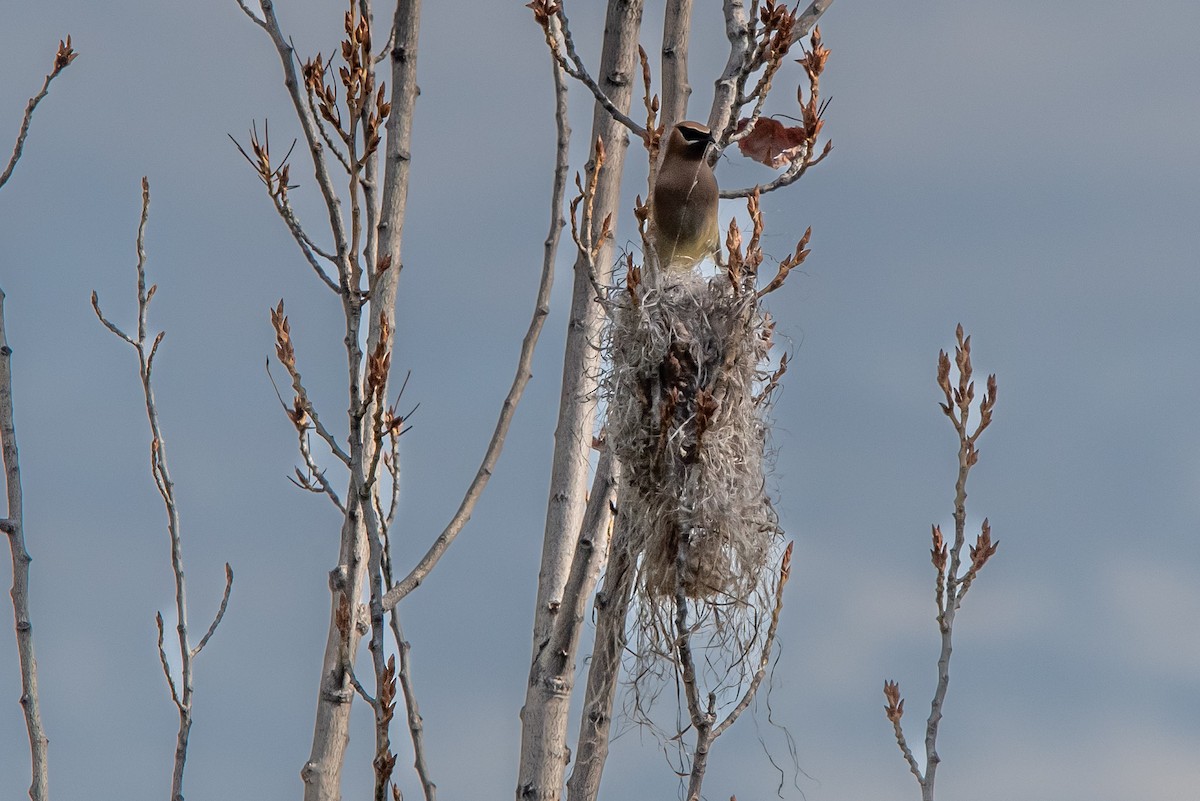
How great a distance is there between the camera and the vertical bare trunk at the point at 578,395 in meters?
3.29

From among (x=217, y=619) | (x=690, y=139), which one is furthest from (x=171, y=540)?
(x=690, y=139)

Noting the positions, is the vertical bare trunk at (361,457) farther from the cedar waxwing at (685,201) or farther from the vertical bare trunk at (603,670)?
the cedar waxwing at (685,201)

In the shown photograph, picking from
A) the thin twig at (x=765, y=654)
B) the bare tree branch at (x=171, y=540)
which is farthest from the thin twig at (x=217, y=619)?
the thin twig at (x=765, y=654)

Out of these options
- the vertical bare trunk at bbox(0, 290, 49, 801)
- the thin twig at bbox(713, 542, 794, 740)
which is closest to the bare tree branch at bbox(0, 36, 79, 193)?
the vertical bare trunk at bbox(0, 290, 49, 801)

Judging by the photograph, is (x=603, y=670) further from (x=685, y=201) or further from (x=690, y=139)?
(x=690, y=139)

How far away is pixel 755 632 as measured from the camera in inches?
120

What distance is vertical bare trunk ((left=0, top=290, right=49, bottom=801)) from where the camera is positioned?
2.92 m

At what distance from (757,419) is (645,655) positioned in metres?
0.62

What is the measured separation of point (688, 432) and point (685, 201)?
0.63 metres

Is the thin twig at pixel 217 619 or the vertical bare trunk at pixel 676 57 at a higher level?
the vertical bare trunk at pixel 676 57

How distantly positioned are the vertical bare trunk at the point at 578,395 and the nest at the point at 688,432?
1.28 ft

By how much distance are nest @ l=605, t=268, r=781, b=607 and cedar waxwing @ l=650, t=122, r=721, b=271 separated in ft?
0.74

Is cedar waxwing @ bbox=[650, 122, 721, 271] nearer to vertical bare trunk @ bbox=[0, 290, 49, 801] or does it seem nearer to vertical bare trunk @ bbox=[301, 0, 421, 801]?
vertical bare trunk @ bbox=[301, 0, 421, 801]

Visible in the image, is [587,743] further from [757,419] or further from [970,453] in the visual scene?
[970,453]
